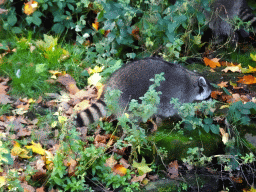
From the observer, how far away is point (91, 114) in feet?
11.4

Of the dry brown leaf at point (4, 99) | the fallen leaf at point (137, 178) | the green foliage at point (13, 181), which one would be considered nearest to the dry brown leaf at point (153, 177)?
the fallen leaf at point (137, 178)

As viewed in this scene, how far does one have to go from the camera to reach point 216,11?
200 inches

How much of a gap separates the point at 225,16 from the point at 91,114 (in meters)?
2.85

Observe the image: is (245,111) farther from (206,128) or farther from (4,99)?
(4,99)

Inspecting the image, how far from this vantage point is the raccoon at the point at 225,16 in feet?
16.9

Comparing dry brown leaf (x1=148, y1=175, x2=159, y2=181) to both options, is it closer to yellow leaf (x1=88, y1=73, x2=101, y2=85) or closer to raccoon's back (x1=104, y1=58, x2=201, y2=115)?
raccoon's back (x1=104, y1=58, x2=201, y2=115)

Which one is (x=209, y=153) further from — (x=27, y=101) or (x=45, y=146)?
(x=27, y=101)

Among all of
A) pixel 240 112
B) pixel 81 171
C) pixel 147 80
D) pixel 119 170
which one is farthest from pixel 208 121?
pixel 81 171

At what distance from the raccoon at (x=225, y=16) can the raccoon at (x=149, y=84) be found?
150 centimetres

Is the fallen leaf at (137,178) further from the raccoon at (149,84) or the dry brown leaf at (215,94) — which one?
the dry brown leaf at (215,94)

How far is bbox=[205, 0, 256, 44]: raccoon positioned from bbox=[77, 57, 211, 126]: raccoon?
4.92 ft

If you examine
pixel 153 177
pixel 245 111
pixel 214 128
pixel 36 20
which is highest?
pixel 36 20

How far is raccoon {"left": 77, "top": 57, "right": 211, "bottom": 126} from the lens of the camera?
11.5ft

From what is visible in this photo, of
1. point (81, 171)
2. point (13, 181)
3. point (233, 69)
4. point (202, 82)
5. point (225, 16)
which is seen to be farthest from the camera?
point (225, 16)
